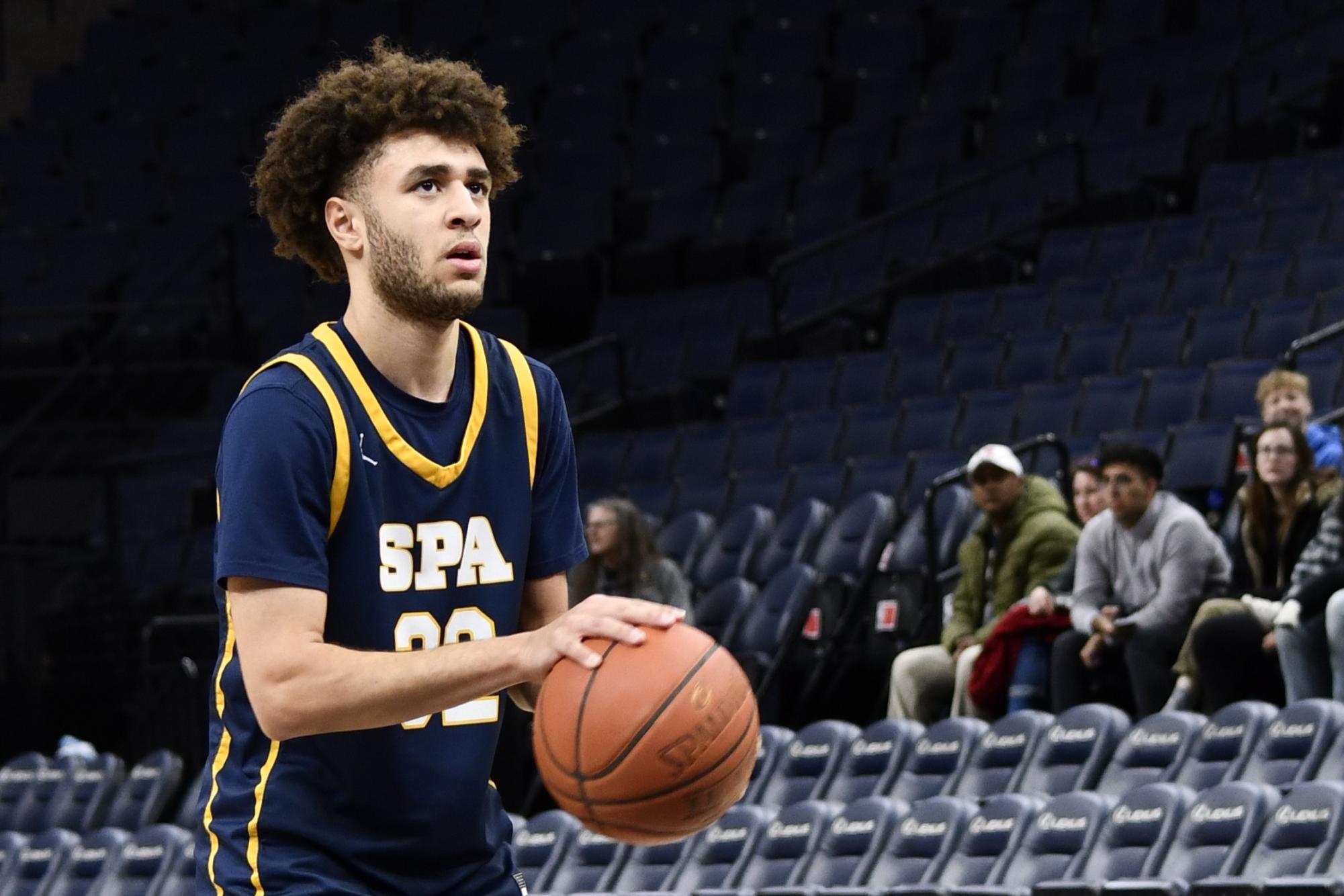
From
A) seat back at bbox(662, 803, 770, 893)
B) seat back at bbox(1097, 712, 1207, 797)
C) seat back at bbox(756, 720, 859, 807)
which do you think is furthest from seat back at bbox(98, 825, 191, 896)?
seat back at bbox(1097, 712, 1207, 797)

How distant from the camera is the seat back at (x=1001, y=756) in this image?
747 cm

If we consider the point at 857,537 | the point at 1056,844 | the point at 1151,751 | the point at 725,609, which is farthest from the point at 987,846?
the point at 857,537

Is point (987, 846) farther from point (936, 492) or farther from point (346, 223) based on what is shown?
point (346, 223)

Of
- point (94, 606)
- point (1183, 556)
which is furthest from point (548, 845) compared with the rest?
point (94, 606)

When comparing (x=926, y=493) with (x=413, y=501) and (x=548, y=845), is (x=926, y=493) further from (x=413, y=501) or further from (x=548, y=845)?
(x=413, y=501)

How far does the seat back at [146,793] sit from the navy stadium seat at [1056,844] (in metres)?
4.54

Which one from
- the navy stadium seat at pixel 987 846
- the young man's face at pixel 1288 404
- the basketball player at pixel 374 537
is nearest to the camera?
the basketball player at pixel 374 537

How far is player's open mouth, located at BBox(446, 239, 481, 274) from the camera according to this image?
263 centimetres

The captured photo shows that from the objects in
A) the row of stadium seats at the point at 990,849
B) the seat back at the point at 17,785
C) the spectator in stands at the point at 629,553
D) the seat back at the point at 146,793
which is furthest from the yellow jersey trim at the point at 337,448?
the seat back at the point at 17,785

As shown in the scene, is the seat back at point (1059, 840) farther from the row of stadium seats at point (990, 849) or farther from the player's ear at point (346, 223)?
the player's ear at point (346, 223)

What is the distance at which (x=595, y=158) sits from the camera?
14.5m

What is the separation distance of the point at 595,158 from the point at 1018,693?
724cm

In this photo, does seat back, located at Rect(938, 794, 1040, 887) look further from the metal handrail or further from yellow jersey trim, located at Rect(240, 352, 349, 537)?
yellow jersey trim, located at Rect(240, 352, 349, 537)

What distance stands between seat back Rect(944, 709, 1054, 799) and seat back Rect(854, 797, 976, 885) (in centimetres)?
31
